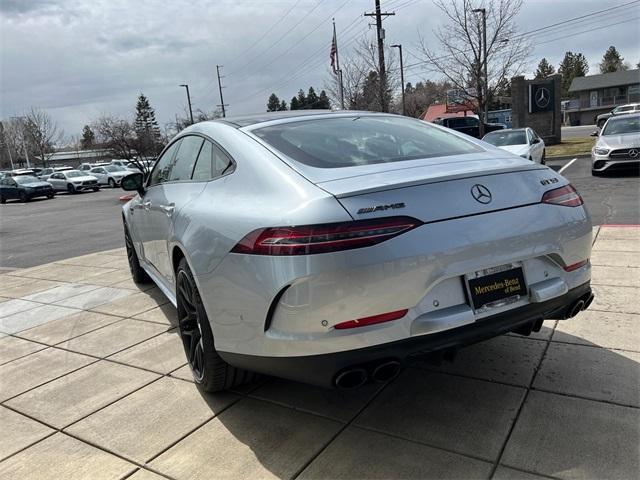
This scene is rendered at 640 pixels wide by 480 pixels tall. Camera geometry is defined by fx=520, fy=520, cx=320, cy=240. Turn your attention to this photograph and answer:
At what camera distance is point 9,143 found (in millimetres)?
82312

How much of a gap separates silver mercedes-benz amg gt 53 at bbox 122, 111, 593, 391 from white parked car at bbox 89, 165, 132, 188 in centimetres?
3407

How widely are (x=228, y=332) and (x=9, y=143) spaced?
94763 millimetres

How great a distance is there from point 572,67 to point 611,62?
661cm

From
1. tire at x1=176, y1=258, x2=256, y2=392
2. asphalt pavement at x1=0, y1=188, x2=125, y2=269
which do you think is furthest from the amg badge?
asphalt pavement at x1=0, y1=188, x2=125, y2=269

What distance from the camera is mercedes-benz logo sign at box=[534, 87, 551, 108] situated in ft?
83.8

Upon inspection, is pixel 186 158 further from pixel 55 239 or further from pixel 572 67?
pixel 572 67

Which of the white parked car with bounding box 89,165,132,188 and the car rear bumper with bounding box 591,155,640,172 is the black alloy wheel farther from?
the white parked car with bounding box 89,165,132,188

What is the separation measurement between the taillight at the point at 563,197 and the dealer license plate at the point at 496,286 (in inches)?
16.4

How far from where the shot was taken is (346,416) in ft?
9.20

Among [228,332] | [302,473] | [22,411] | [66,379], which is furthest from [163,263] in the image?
[302,473]

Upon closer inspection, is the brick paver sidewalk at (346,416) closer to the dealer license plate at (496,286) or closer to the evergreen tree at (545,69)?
the dealer license plate at (496,286)

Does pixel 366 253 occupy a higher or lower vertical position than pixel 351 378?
higher

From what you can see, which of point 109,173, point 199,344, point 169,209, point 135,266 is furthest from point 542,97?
point 109,173

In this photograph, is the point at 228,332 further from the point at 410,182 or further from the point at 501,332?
the point at 501,332
